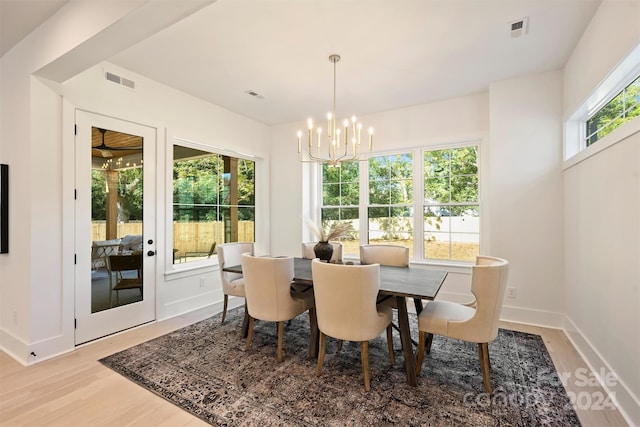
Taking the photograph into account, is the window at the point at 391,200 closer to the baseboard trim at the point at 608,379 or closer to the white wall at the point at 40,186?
the baseboard trim at the point at 608,379

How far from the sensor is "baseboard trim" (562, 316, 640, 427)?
1.82m

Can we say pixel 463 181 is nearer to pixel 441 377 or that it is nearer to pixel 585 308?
pixel 585 308

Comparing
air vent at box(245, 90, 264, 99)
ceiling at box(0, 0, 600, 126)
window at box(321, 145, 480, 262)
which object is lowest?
window at box(321, 145, 480, 262)

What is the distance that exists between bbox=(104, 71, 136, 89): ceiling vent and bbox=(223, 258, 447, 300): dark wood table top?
234cm

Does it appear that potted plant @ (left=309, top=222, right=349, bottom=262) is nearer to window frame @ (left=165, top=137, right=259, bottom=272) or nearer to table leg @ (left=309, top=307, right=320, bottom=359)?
table leg @ (left=309, top=307, right=320, bottom=359)

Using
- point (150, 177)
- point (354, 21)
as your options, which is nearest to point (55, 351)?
point (150, 177)

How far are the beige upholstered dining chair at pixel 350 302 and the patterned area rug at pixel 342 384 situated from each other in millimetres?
288

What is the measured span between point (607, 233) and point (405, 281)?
1533 mm

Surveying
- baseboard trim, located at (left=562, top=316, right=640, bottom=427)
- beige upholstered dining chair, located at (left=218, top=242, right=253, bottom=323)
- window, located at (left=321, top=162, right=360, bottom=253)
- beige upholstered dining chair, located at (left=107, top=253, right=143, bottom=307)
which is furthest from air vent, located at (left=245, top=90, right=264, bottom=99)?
baseboard trim, located at (left=562, top=316, right=640, bottom=427)

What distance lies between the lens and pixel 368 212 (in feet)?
15.6

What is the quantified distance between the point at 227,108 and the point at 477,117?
3534 mm

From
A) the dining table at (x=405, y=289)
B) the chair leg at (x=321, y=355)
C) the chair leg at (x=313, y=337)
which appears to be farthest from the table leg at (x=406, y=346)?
the chair leg at (x=313, y=337)

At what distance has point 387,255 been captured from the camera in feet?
11.2

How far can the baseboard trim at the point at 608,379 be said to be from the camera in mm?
1819
